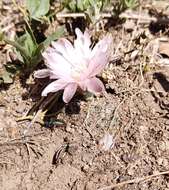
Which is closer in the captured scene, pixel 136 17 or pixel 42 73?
pixel 42 73

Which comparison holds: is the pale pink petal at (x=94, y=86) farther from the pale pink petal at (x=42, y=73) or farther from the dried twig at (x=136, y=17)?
the dried twig at (x=136, y=17)

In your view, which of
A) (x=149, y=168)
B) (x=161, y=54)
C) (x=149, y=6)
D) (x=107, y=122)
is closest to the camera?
(x=149, y=168)

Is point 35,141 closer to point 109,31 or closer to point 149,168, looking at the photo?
point 149,168

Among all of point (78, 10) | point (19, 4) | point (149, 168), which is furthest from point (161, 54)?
point (19, 4)

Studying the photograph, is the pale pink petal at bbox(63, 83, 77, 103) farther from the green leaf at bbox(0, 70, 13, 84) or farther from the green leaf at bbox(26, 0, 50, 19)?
the green leaf at bbox(26, 0, 50, 19)

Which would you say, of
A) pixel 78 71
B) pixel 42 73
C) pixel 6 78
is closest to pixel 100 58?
pixel 78 71

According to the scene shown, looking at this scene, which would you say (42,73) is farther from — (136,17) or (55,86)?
(136,17)

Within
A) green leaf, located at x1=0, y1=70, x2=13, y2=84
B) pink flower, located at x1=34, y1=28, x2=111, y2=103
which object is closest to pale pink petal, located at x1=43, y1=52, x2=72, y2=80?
pink flower, located at x1=34, y1=28, x2=111, y2=103
